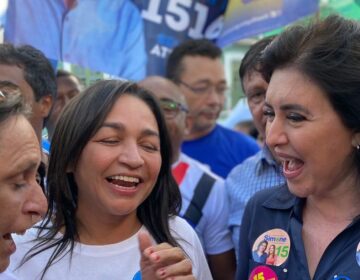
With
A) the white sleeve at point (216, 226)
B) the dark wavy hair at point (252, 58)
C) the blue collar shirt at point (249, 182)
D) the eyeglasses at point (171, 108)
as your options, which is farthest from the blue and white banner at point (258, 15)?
the white sleeve at point (216, 226)

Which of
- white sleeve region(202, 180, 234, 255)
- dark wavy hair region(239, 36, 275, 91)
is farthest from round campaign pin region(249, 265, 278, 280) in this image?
dark wavy hair region(239, 36, 275, 91)

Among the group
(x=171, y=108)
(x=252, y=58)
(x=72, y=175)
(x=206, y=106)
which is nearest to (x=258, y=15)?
(x=206, y=106)

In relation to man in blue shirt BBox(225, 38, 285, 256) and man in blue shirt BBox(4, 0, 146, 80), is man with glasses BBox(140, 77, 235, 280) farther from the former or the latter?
man in blue shirt BBox(4, 0, 146, 80)

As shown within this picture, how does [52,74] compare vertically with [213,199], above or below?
above

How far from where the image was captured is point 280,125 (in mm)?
1902

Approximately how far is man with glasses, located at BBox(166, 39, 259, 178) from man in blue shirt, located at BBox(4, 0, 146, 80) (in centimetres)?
36

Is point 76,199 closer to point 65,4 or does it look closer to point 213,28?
point 65,4

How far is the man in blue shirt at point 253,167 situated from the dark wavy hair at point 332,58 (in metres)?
0.87

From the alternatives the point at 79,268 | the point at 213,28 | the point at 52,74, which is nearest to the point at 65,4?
the point at 52,74

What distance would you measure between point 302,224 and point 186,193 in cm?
128

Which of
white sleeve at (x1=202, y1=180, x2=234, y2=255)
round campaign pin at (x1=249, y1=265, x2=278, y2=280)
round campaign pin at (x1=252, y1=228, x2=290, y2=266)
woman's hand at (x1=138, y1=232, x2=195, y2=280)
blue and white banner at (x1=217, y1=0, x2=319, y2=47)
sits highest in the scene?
blue and white banner at (x1=217, y1=0, x2=319, y2=47)

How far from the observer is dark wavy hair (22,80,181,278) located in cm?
218

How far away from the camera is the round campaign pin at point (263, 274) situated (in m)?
1.95

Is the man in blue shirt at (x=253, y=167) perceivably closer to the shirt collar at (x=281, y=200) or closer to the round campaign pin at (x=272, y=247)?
the shirt collar at (x=281, y=200)
